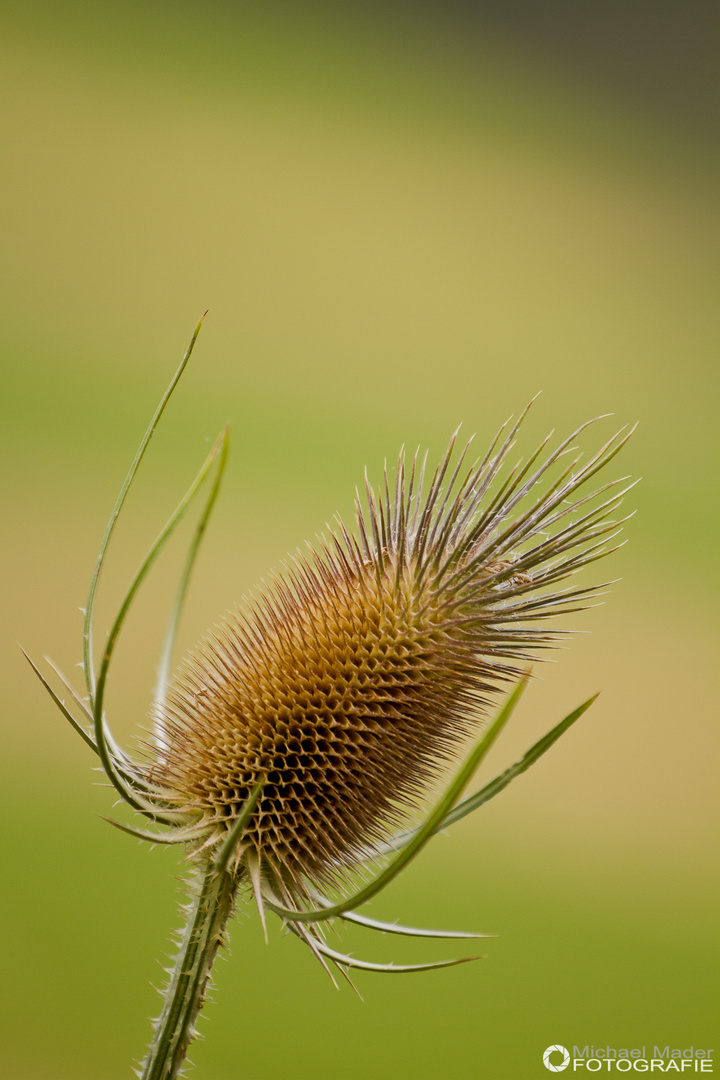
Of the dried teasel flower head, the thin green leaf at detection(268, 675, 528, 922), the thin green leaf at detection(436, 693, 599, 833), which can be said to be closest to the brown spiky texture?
the dried teasel flower head

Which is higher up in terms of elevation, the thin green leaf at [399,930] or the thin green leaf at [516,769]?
the thin green leaf at [516,769]

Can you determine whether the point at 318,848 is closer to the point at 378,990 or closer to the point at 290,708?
the point at 290,708

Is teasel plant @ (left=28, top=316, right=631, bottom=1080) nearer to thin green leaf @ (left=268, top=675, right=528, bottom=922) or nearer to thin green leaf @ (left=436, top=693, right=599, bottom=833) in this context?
thin green leaf @ (left=436, top=693, right=599, bottom=833)

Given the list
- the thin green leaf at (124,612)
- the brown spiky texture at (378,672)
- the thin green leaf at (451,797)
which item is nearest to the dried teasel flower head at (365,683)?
the brown spiky texture at (378,672)

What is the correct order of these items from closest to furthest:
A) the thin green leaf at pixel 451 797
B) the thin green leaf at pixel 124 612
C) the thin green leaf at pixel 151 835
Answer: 1. the thin green leaf at pixel 451 797
2. the thin green leaf at pixel 124 612
3. the thin green leaf at pixel 151 835

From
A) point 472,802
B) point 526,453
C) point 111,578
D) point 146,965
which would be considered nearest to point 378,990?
point 146,965

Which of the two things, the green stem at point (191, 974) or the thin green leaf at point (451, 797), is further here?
the green stem at point (191, 974)

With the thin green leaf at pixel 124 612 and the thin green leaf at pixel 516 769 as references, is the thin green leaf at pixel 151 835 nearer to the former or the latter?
the thin green leaf at pixel 124 612
